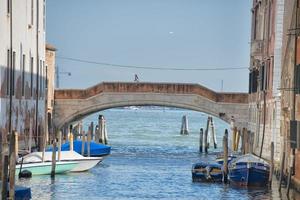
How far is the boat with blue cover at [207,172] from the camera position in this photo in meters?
31.3

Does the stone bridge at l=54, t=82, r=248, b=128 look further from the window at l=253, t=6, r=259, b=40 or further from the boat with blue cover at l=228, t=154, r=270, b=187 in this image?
the boat with blue cover at l=228, t=154, r=270, b=187

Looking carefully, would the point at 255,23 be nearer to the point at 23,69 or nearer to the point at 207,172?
the point at 23,69

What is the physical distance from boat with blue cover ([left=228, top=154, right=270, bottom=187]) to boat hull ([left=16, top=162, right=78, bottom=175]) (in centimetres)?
560

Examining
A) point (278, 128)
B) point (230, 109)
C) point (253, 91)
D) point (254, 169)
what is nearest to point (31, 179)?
point (254, 169)

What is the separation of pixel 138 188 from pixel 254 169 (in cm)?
379

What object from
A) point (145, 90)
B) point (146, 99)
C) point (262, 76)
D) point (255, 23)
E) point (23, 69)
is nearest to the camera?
point (23, 69)

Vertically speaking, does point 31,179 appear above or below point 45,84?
below

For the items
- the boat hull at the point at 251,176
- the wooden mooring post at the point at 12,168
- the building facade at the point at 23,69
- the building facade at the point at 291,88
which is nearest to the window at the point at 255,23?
the building facade at the point at 291,88

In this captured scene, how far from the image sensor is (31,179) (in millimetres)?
29578

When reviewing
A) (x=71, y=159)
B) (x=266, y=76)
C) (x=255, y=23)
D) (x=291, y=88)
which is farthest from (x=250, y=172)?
(x=255, y=23)

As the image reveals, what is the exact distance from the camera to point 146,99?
1871 inches

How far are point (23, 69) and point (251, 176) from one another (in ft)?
32.1

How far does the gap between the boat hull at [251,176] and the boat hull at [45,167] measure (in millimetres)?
5701

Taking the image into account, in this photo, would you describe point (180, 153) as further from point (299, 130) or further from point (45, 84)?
point (299, 130)
